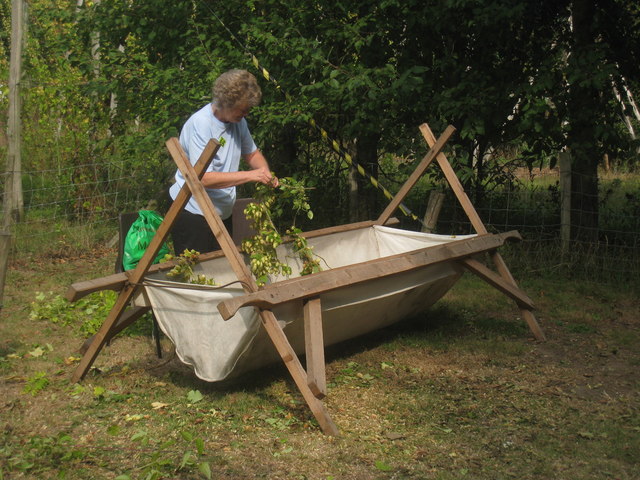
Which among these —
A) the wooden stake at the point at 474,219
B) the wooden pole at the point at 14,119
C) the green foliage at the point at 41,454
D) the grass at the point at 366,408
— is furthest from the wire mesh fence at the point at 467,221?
the green foliage at the point at 41,454

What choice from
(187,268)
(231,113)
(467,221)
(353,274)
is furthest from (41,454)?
(467,221)

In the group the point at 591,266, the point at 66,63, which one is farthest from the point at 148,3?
the point at 591,266

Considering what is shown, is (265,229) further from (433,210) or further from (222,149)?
(433,210)

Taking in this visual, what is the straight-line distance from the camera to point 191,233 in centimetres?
516

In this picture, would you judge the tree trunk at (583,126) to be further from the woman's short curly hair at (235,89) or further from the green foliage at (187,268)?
the green foliage at (187,268)

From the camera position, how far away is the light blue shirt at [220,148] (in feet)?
15.7

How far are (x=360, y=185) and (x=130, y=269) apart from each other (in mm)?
4230

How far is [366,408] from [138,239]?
1.81m

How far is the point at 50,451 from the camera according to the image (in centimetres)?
396

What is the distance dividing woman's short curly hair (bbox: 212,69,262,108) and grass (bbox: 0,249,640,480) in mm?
1764

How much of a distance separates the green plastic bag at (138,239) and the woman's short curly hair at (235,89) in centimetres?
101

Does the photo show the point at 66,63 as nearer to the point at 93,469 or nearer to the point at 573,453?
the point at 93,469

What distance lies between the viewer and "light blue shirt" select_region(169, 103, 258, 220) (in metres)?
4.79

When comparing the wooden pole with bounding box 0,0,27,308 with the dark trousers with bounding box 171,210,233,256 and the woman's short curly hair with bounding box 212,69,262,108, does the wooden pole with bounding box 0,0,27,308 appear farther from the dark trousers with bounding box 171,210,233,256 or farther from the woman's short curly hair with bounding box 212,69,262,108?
the woman's short curly hair with bounding box 212,69,262,108
